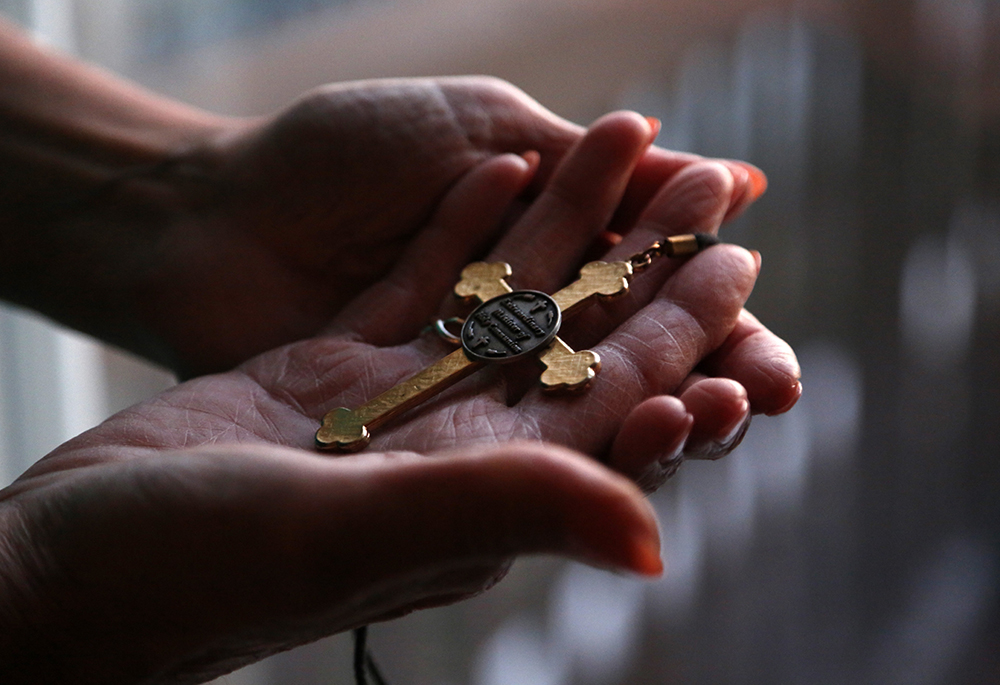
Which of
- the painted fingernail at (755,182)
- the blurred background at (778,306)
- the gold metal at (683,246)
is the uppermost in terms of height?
the painted fingernail at (755,182)

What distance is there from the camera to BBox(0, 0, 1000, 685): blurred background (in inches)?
86.0

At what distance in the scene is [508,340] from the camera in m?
1.23

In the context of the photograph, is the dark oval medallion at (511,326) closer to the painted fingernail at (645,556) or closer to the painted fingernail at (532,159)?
the painted fingernail at (532,159)

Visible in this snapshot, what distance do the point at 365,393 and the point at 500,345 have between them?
202 millimetres

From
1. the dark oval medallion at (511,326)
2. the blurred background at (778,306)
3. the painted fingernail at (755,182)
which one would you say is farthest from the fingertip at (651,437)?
the blurred background at (778,306)

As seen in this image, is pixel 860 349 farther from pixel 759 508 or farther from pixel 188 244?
pixel 188 244

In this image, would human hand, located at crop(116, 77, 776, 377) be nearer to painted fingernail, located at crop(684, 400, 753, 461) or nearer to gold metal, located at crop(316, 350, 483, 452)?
gold metal, located at crop(316, 350, 483, 452)

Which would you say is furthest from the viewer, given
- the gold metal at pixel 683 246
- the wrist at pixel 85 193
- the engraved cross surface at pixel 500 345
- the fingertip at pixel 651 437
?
the wrist at pixel 85 193

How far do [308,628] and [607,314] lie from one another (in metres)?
0.62

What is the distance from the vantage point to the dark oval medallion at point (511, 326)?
121 cm

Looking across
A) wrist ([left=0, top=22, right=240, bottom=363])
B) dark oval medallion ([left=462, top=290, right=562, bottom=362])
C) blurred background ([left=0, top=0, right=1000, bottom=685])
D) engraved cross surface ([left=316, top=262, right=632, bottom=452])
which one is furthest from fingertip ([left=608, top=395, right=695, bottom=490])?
blurred background ([left=0, top=0, right=1000, bottom=685])

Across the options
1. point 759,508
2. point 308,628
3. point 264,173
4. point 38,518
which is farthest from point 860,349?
point 38,518

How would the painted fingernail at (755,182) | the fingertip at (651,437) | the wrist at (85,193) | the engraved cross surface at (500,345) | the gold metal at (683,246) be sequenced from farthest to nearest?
1. the wrist at (85,193)
2. the painted fingernail at (755,182)
3. the gold metal at (683,246)
4. the engraved cross surface at (500,345)
5. the fingertip at (651,437)

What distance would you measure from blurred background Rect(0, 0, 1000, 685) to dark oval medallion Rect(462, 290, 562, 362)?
3.66 ft
